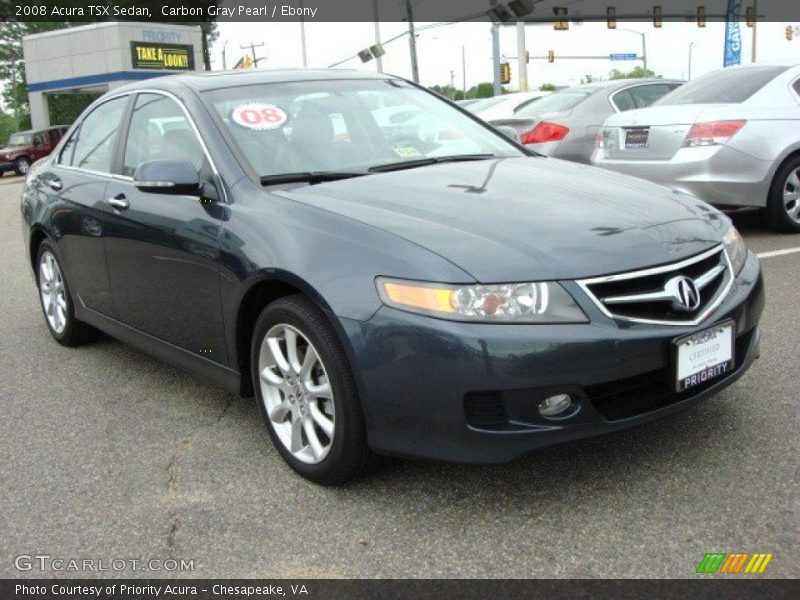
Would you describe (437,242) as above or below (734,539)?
above

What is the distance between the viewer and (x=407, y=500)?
9.95 feet

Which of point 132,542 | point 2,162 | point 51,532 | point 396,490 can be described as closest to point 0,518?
point 51,532

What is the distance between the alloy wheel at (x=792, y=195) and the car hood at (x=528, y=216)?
13.1 feet

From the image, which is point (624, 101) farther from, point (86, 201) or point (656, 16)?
point (656, 16)

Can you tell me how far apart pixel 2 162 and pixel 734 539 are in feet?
114

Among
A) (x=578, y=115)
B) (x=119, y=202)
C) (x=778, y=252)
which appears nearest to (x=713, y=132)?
(x=778, y=252)

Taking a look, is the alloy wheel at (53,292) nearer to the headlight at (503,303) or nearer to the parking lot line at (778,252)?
the headlight at (503,303)

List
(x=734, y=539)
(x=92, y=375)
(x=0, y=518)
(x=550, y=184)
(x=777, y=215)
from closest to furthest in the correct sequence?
(x=734, y=539) < (x=0, y=518) < (x=550, y=184) < (x=92, y=375) < (x=777, y=215)

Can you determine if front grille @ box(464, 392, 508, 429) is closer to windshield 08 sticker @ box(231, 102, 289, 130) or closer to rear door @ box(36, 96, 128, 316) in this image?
windshield 08 sticker @ box(231, 102, 289, 130)

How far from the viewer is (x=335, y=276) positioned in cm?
293

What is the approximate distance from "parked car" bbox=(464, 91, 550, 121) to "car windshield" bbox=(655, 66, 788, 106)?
3.18m

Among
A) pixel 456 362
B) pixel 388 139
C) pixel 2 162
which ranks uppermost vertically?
pixel 388 139

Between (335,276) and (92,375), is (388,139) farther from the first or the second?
(92,375)

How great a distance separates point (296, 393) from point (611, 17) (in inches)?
1242
